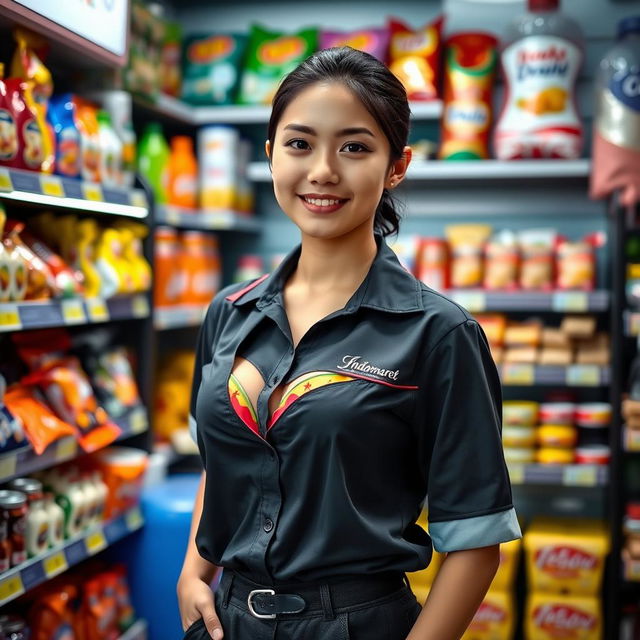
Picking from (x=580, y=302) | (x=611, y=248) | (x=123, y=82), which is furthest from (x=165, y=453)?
(x=611, y=248)

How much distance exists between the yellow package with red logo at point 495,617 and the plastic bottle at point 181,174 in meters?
2.08

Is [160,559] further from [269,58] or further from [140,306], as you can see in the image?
[269,58]

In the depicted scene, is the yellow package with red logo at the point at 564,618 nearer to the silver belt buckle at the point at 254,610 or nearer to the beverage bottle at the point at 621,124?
the beverage bottle at the point at 621,124

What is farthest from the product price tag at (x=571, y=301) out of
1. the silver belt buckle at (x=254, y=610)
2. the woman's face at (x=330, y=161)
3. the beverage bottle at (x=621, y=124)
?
the silver belt buckle at (x=254, y=610)

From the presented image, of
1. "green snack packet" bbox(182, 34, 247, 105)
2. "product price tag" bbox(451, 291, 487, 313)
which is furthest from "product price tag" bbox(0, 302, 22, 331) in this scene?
"green snack packet" bbox(182, 34, 247, 105)

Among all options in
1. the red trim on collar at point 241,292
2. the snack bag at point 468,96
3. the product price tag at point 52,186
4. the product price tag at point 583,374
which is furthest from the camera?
the snack bag at point 468,96

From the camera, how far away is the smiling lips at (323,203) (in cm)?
144

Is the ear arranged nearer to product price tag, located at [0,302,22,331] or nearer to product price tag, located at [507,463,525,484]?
product price tag, located at [0,302,22,331]

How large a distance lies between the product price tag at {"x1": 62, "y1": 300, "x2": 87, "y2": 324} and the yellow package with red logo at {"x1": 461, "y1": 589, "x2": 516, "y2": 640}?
2.03 m

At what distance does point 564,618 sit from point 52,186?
2.60 metres

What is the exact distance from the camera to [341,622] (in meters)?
1.39

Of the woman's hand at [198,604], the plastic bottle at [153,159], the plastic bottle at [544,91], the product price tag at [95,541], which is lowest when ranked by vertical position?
the product price tag at [95,541]

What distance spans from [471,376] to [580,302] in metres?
2.36

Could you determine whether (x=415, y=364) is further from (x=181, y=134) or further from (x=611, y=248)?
(x=181, y=134)
